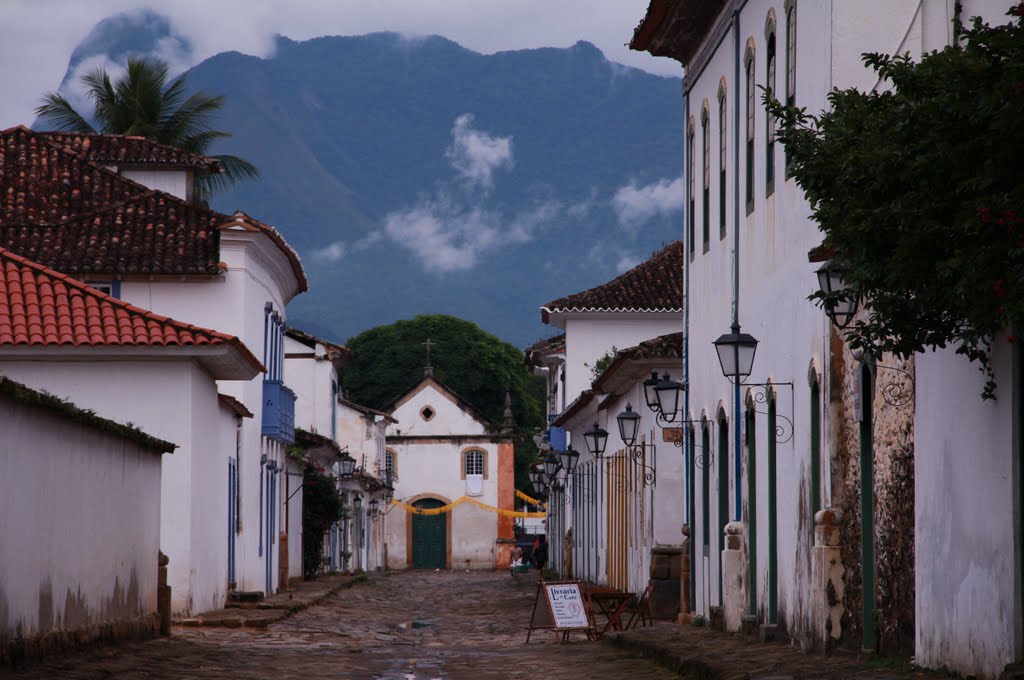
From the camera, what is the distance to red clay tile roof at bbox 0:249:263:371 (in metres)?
22.4

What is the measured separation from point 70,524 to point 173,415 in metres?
8.75

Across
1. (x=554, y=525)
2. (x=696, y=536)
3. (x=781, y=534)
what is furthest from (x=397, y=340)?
(x=781, y=534)

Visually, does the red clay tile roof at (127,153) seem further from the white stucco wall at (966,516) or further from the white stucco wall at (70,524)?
the white stucco wall at (966,516)

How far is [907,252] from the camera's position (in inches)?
353

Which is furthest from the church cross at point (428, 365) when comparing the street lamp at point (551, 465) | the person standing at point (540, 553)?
the street lamp at point (551, 465)

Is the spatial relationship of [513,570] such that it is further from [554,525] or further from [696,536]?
[696,536]

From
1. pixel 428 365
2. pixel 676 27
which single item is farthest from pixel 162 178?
pixel 428 365

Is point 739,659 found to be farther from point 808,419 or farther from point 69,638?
point 69,638

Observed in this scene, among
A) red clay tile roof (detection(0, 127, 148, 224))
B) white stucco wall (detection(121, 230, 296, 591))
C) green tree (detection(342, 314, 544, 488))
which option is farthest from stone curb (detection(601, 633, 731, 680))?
green tree (detection(342, 314, 544, 488))

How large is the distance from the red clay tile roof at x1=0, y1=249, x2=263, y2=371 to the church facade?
53854 mm

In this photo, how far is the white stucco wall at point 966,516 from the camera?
1001 centimetres

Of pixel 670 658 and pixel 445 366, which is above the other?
pixel 445 366

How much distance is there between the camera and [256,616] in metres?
25.4

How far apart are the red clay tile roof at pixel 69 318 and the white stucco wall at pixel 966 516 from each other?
12.7 metres
